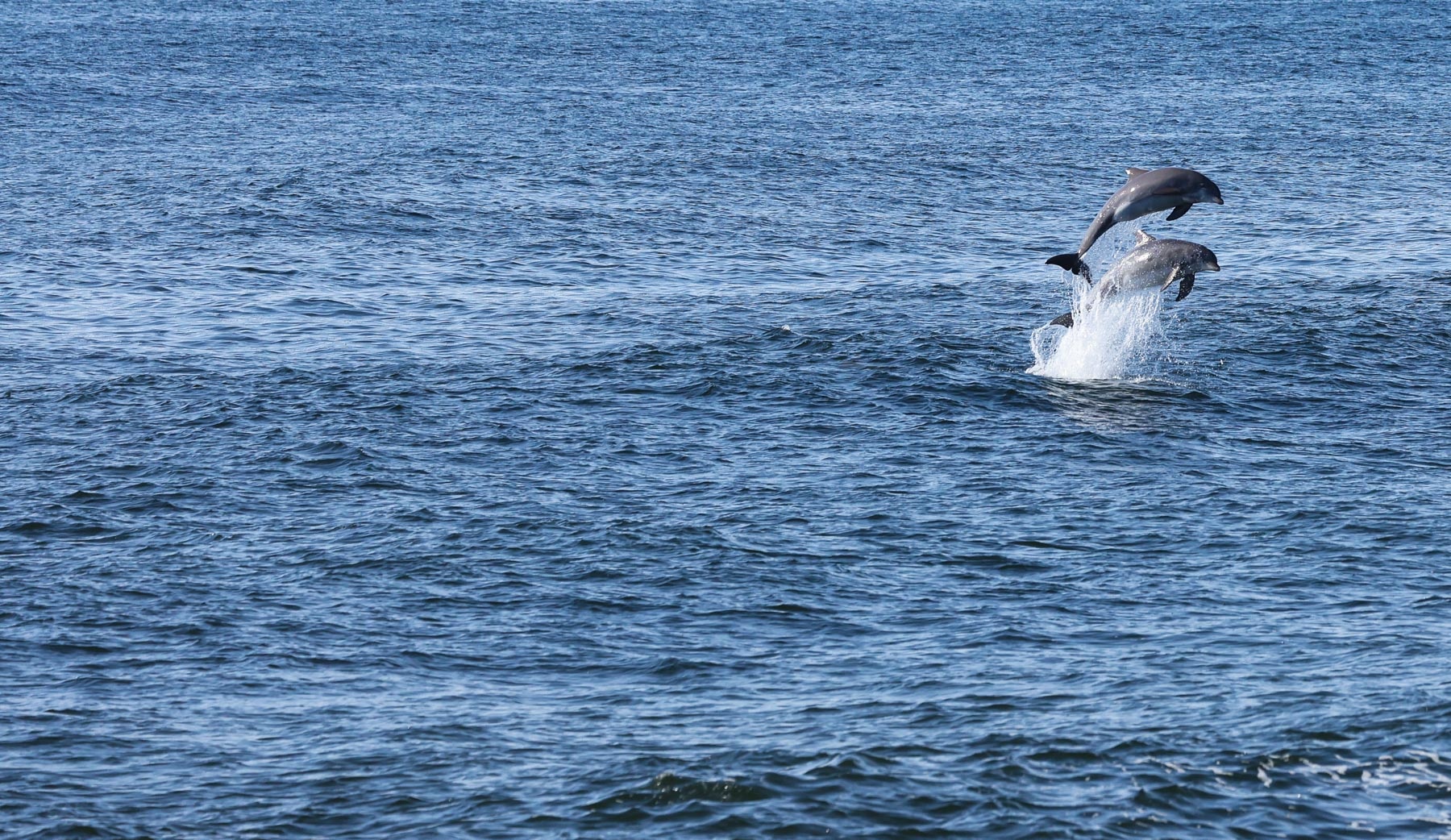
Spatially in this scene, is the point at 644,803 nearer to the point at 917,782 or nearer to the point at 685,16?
the point at 917,782

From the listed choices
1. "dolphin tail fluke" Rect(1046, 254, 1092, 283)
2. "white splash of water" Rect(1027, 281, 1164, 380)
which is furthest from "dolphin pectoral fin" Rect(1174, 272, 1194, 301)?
"dolphin tail fluke" Rect(1046, 254, 1092, 283)

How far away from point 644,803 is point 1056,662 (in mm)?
6067

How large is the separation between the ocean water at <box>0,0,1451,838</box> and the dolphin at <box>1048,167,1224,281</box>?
3110mm

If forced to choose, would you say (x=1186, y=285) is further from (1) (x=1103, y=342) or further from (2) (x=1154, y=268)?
(1) (x=1103, y=342)

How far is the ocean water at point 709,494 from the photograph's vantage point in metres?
19.8

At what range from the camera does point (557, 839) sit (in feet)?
60.9

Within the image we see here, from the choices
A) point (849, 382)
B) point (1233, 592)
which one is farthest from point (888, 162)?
point (1233, 592)

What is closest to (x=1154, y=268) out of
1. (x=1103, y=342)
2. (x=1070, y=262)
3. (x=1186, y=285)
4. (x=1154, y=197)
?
(x=1186, y=285)

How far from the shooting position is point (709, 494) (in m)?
29.0

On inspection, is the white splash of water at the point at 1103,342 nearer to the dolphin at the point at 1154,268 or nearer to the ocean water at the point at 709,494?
the ocean water at the point at 709,494

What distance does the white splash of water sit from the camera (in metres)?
36.1

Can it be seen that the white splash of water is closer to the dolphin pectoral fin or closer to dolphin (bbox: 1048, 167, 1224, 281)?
the dolphin pectoral fin

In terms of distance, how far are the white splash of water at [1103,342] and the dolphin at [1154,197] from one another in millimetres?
2415

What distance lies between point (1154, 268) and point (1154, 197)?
227cm
